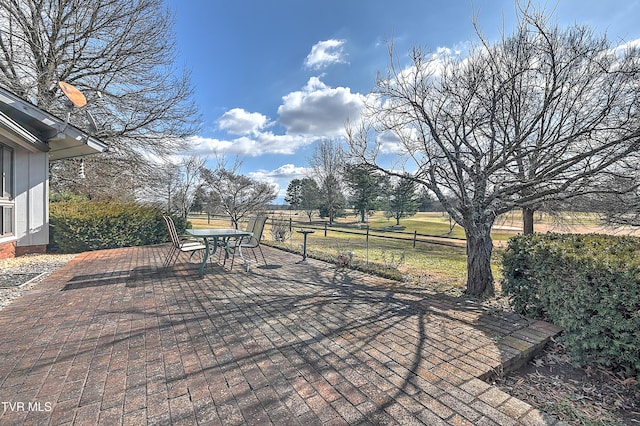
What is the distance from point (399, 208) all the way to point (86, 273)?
28.4m

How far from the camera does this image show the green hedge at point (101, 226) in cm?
758

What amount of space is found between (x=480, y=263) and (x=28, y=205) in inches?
366

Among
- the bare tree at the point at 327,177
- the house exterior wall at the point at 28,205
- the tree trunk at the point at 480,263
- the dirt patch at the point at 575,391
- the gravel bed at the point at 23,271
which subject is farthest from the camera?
the bare tree at the point at 327,177

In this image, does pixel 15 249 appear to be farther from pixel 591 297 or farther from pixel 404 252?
pixel 404 252

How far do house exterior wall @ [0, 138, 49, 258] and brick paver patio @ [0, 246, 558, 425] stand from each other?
11.6ft

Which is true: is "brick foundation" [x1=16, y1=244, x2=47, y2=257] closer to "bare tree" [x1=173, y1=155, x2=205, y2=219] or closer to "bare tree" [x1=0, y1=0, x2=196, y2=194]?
"bare tree" [x1=0, y1=0, x2=196, y2=194]

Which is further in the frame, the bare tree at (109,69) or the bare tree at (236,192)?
the bare tree at (236,192)

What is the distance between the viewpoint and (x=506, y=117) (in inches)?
171

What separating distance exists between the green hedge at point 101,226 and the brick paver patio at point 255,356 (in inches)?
161

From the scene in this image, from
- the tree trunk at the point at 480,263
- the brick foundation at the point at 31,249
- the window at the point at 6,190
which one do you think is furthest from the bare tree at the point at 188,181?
the tree trunk at the point at 480,263

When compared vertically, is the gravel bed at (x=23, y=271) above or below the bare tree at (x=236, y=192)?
below

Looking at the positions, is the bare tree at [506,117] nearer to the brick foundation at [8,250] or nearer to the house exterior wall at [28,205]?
the house exterior wall at [28,205]

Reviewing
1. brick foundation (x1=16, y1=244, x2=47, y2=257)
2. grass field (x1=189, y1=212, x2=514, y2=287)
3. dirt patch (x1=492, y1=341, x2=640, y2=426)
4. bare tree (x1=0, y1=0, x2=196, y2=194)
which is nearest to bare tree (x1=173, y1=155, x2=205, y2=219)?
grass field (x1=189, y1=212, x2=514, y2=287)

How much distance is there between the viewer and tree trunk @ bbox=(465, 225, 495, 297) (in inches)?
165
